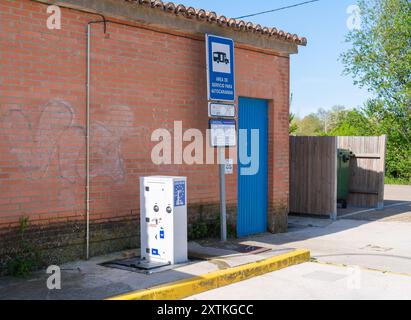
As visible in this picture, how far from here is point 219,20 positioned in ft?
31.7

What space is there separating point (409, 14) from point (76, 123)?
2006 centimetres

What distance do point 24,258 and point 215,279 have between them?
2.56 metres

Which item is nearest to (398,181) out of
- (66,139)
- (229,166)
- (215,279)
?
(229,166)

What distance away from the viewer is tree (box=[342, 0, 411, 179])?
76.9 ft

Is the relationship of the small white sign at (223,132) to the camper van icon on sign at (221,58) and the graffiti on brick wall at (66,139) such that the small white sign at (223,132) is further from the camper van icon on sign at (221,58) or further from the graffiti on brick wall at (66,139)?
the graffiti on brick wall at (66,139)

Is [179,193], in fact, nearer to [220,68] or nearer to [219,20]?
[220,68]

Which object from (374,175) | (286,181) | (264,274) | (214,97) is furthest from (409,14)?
(264,274)

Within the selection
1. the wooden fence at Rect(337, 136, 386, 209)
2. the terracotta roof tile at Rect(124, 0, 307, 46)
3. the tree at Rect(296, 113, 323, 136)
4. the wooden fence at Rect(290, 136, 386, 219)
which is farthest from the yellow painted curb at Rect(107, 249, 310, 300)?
the tree at Rect(296, 113, 323, 136)

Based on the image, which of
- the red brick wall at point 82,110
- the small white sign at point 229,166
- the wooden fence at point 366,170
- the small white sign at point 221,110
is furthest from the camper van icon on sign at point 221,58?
the wooden fence at point 366,170

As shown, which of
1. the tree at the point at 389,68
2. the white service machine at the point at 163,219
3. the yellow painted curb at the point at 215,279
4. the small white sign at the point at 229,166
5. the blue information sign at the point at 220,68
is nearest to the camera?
the yellow painted curb at the point at 215,279

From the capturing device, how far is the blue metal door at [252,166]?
10.7m

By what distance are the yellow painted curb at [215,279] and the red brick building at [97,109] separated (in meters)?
1.95

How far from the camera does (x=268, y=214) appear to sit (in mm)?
11234
